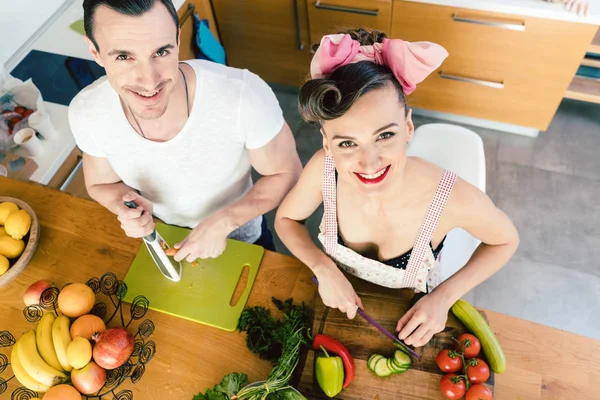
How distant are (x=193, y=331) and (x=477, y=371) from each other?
67 cm

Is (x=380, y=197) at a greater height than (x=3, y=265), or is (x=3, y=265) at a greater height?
(x=380, y=197)

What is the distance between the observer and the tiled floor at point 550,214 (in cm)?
216

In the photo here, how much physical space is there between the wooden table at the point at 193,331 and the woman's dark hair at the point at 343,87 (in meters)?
0.48

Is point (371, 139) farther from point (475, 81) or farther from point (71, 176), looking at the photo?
point (475, 81)

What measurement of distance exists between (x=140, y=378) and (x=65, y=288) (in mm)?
293

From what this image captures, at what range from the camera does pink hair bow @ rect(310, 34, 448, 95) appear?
3.05 ft

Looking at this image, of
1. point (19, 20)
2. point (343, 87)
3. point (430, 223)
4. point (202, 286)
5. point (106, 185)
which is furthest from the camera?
point (19, 20)

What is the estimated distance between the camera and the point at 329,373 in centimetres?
106

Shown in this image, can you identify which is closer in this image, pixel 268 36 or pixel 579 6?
pixel 579 6

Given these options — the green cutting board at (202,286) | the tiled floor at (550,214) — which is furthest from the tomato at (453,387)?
the tiled floor at (550,214)

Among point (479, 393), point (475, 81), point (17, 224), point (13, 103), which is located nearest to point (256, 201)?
point (17, 224)

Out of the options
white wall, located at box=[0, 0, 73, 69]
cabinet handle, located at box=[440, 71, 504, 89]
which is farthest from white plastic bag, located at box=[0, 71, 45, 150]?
cabinet handle, located at box=[440, 71, 504, 89]

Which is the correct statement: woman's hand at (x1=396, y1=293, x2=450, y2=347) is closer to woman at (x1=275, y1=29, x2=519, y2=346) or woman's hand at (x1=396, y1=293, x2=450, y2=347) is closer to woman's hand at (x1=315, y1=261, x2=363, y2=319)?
woman at (x1=275, y1=29, x2=519, y2=346)

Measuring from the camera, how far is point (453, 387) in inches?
40.4
